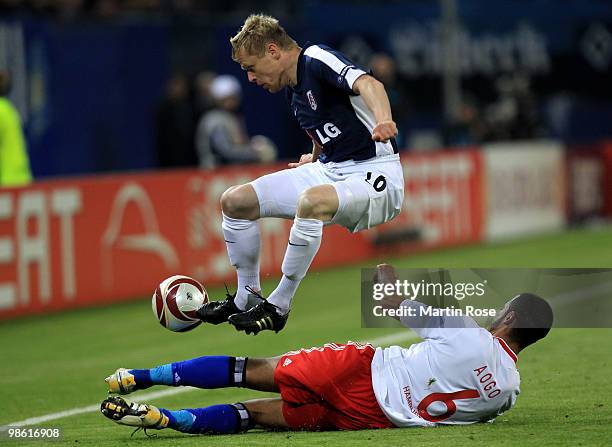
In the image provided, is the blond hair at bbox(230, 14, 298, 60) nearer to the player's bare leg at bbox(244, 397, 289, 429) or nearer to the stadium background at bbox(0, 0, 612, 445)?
the player's bare leg at bbox(244, 397, 289, 429)

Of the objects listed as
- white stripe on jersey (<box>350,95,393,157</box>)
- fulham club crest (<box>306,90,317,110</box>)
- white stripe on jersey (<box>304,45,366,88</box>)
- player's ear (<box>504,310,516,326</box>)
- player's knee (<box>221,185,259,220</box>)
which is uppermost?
white stripe on jersey (<box>304,45,366,88</box>)

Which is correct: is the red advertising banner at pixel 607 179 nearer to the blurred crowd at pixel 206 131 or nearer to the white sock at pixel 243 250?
the blurred crowd at pixel 206 131

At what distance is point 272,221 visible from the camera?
1577 cm

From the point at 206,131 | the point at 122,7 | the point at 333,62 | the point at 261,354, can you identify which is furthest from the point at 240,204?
the point at 122,7

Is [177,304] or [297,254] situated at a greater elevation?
[297,254]

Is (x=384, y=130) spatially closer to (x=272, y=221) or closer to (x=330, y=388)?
(x=330, y=388)

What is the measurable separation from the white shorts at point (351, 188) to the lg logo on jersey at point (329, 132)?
0.17 m

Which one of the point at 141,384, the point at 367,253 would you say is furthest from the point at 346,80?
the point at 367,253

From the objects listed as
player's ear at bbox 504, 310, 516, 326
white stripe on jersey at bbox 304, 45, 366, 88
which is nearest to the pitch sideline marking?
white stripe on jersey at bbox 304, 45, 366, 88

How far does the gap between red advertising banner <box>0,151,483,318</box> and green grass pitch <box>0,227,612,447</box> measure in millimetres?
279

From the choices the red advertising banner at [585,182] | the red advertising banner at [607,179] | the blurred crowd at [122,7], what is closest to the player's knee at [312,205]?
the blurred crowd at [122,7]

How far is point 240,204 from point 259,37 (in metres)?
0.98

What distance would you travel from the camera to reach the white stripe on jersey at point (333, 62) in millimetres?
7664

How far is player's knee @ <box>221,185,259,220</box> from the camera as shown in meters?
8.13
